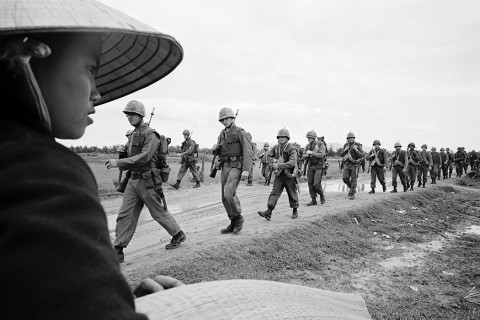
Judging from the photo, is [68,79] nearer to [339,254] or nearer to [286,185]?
[339,254]

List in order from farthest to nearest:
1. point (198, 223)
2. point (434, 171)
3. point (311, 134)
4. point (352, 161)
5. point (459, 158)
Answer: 1. point (459, 158)
2. point (434, 171)
3. point (352, 161)
4. point (311, 134)
5. point (198, 223)

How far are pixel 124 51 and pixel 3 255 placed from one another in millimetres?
1121

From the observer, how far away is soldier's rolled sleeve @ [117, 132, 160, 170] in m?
6.00

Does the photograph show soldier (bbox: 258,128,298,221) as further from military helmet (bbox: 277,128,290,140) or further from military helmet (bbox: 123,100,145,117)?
military helmet (bbox: 123,100,145,117)

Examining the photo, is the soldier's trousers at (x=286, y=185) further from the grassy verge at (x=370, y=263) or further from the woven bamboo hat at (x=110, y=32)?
the woven bamboo hat at (x=110, y=32)

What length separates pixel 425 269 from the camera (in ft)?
23.2

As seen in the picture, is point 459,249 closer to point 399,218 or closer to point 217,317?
point 399,218

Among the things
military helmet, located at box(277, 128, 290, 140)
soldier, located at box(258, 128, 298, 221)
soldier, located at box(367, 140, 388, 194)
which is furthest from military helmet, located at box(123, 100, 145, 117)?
soldier, located at box(367, 140, 388, 194)

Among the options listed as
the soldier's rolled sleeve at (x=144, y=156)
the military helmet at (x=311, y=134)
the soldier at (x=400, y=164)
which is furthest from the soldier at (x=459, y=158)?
the soldier's rolled sleeve at (x=144, y=156)

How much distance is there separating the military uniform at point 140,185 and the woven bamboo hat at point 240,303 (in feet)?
17.0

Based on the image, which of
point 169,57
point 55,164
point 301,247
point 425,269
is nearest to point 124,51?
point 169,57

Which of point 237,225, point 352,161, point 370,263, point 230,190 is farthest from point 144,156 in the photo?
point 352,161

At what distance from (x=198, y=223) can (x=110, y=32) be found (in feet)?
28.5

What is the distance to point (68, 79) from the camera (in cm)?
90
